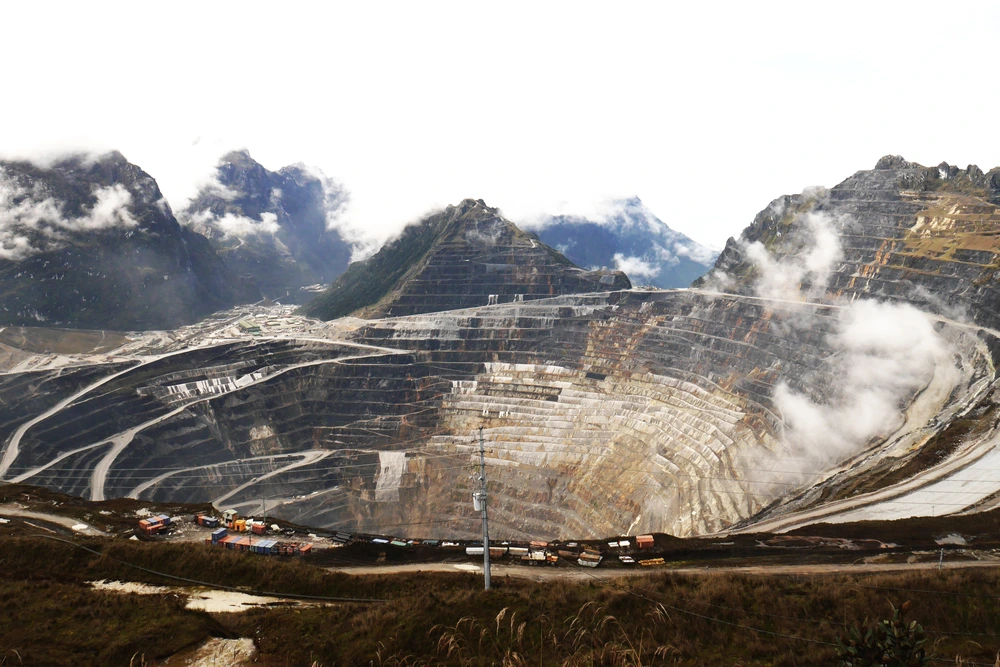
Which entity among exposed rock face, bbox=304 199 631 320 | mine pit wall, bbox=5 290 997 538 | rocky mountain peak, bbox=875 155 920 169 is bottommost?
mine pit wall, bbox=5 290 997 538

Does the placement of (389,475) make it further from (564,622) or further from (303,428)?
(564,622)

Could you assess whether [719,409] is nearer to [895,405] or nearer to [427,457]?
[895,405]

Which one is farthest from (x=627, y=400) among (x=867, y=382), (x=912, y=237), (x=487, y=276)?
(x=487, y=276)

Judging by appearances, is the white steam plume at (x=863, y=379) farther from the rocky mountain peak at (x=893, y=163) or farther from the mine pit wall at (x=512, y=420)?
the rocky mountain peak at (x=893, y=163)

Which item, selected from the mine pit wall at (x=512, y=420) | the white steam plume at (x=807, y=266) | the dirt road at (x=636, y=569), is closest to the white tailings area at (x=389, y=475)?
the mine pit wall at (x=512, y=420)

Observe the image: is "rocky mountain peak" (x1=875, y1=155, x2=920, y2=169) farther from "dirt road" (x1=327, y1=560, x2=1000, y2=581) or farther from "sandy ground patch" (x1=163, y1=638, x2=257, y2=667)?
"sandy ground patch" (x1=163, y1=638, x2=257, y2=667)

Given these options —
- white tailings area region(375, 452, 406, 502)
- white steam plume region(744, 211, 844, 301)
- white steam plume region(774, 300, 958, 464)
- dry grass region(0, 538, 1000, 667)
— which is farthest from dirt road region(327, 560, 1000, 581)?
white steam plume region(744, 211, 844, 301)

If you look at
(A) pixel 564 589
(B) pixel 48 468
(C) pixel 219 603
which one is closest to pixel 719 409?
(A) pixel 564 589

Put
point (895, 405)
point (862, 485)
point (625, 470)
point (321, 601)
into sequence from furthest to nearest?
point (625, 470)
point (895, 405)
point (862, 485)
point (321, 601)
